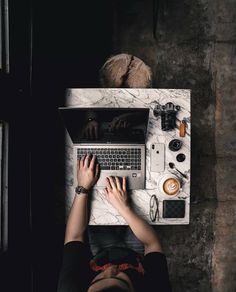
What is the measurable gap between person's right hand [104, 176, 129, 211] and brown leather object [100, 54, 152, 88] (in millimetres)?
698

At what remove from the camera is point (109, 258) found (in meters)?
1.86

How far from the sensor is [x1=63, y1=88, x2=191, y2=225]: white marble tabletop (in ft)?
6.68

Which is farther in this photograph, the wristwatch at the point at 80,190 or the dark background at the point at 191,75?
the dark background at the point at 191,75

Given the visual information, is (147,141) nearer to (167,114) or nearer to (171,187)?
(167,114)

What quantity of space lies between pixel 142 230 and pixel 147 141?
2.00 ft

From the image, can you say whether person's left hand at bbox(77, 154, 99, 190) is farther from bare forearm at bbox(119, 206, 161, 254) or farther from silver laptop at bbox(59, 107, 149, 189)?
bare forearm at bbox(119, 206, 161, 254)

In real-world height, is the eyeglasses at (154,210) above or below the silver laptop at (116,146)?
below

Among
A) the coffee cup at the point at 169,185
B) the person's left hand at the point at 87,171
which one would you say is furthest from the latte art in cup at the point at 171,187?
the person's left hand at the point at 87,171

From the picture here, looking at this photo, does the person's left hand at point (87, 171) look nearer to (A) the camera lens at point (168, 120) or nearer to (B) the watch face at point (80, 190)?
(B) the watch face at point (80, 190)

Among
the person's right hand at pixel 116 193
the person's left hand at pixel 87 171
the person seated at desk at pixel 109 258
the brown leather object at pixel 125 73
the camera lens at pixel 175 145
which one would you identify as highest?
the brown leather object at pixel 125 73

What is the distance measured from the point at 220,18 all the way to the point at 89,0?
1214 millimetres

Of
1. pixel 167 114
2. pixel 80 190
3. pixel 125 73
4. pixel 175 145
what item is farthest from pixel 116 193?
pixel 125 73

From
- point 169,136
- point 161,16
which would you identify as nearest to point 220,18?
point 161,16

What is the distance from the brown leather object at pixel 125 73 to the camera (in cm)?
213
